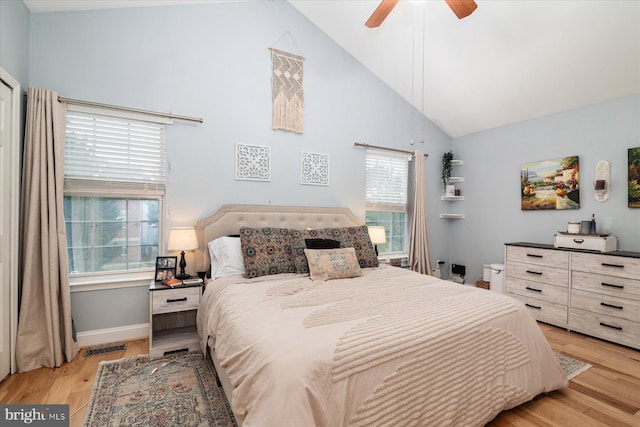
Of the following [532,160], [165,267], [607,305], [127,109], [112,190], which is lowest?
[607,305]

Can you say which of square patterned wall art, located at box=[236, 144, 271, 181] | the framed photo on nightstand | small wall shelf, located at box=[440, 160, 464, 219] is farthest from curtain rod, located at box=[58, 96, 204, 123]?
small wall shelf, located at box=[440, 160, 464, 219]

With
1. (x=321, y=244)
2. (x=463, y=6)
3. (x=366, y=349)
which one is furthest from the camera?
(x=321, y=244)

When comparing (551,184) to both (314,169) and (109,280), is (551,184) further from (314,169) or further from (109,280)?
(109,280)

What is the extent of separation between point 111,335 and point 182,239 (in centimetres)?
109

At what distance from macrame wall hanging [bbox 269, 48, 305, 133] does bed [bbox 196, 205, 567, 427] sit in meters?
1.71

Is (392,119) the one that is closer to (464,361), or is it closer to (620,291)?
(620,291)

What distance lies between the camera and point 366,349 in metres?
1.29

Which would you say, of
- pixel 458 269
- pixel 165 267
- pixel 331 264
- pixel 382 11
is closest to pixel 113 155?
pixel 165 267

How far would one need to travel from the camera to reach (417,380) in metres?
1.36

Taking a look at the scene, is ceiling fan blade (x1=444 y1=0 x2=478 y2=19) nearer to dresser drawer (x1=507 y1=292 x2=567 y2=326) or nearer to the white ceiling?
the white ceiling

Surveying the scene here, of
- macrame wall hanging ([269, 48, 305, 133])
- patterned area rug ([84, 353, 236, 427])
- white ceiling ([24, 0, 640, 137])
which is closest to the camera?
patterned area rug ([84, 353, 236, 427])

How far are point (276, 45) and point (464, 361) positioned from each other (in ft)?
11.4

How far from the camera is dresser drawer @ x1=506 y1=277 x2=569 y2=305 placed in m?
3.20

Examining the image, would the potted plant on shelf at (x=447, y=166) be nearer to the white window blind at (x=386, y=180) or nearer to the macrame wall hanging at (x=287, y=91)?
the white window blind at (x=386, y=180)
